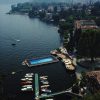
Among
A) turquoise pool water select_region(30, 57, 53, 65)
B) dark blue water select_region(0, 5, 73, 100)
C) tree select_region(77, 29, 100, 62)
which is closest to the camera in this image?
dark blue water select_region(0, 5, 73, 100)

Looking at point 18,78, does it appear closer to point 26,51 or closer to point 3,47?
point 26,51

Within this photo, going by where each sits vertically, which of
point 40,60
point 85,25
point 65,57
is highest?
point 85,25

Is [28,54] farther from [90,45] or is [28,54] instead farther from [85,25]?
[85,25]

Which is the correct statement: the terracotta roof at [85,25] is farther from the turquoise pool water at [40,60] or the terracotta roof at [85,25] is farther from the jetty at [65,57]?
the turquoise pool water at [40,60]

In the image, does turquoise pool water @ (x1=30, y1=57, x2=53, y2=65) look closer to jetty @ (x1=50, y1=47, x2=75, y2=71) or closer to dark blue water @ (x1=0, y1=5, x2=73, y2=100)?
dark blue water @ (x1=0, y1=5, x2=73, y2=100)

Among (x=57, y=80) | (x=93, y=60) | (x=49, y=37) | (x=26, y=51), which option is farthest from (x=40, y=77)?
(x=49, y=37)

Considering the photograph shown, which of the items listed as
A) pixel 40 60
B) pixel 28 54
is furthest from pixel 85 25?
pixel 40 60

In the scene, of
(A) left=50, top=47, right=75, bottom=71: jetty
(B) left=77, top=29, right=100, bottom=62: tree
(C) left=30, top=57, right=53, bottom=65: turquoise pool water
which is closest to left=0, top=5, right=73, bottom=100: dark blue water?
(A) left=50, top=47, right=75, bottom=71: jetty

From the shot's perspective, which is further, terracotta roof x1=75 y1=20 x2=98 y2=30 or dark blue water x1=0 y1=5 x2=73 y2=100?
terracotta roof x1=75 y1=20 x2=98 y2=30
